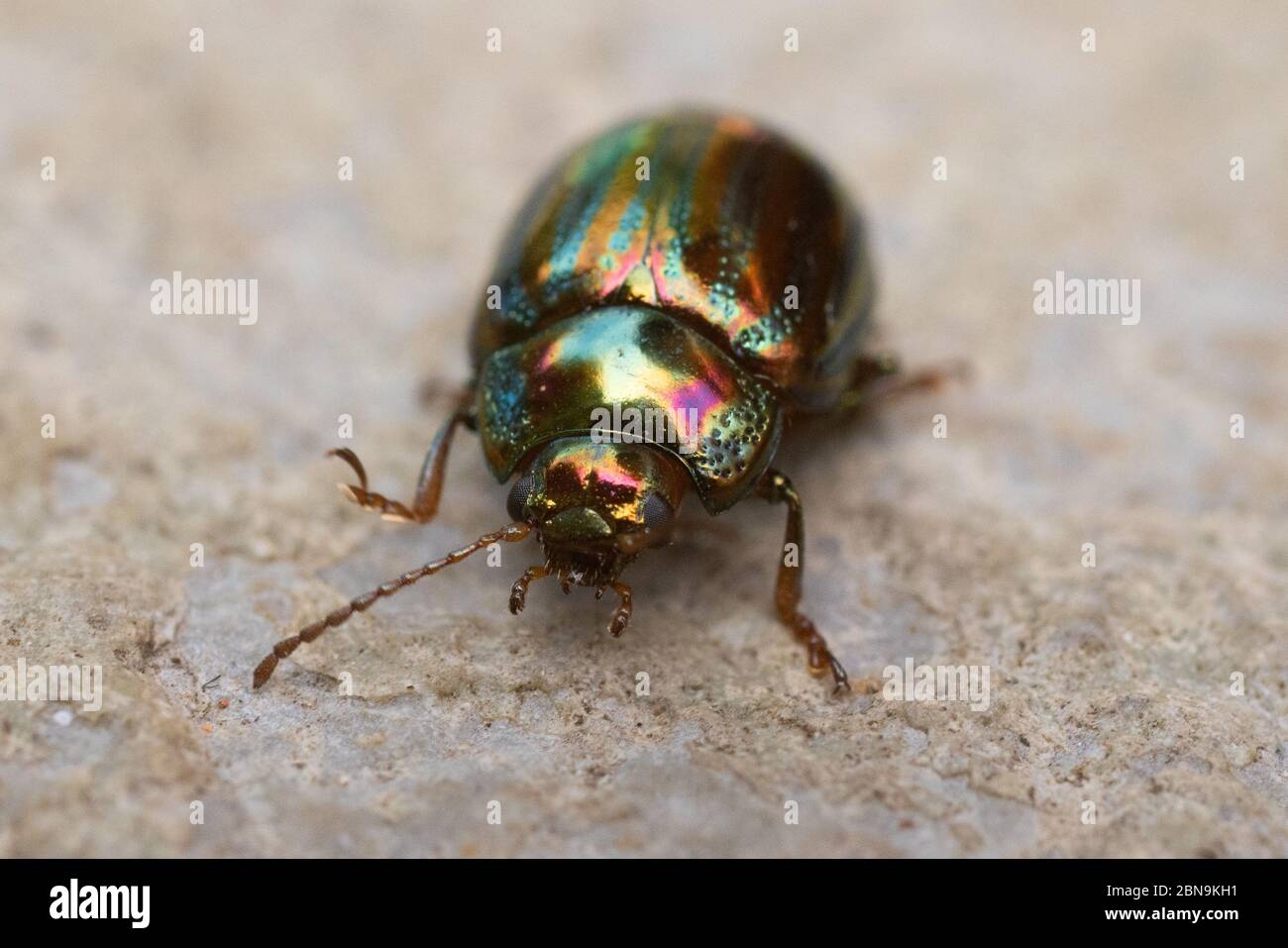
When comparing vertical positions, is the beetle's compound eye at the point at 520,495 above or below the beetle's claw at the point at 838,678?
above

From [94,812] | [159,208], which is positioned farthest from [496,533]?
[159,208]

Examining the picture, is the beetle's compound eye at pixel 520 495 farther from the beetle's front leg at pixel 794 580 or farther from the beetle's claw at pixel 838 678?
the beetle's claw at pixel 838 678

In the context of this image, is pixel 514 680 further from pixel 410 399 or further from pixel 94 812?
pixel 410 399

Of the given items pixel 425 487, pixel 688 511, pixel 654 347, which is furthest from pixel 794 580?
pixel 425 487

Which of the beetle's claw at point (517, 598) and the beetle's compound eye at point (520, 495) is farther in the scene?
the beetle's compound eye at point (520, 495)

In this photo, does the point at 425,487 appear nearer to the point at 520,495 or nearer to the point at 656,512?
the point at 520,495

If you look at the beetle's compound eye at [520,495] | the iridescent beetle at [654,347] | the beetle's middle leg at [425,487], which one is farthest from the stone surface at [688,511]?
the beetle's compound eye at [520,495]

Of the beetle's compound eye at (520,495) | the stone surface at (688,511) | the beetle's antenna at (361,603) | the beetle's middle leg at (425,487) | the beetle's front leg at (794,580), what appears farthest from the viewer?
the beetle's middle leg at (425,487)

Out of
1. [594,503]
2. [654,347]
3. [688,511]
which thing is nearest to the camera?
[594,503]
